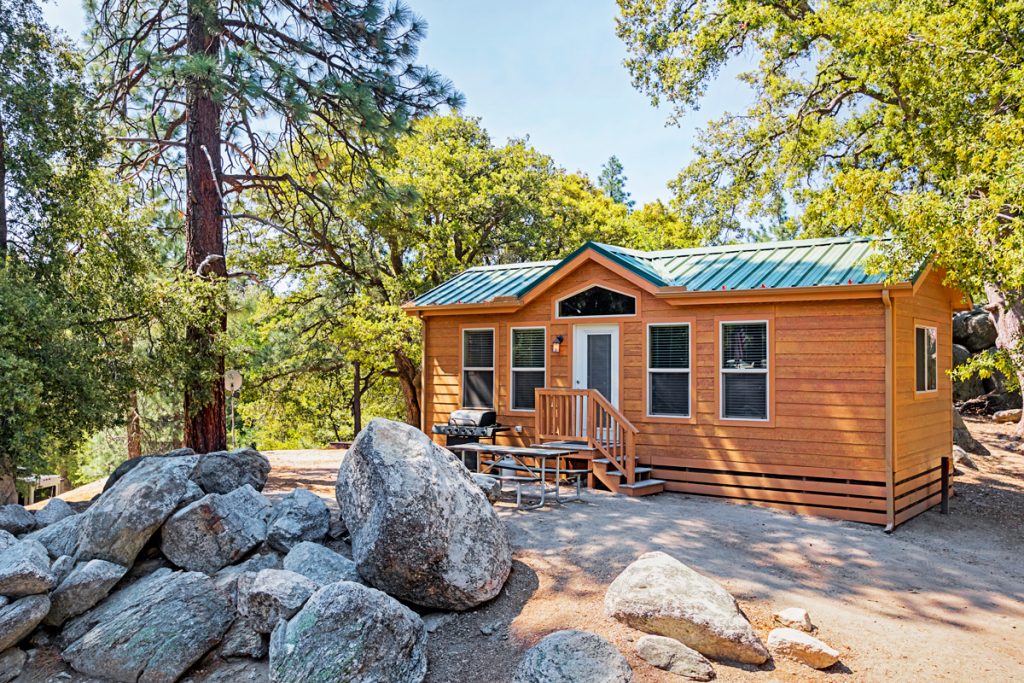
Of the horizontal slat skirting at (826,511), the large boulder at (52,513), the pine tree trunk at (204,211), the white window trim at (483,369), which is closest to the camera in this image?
the large boulder at (52,513)

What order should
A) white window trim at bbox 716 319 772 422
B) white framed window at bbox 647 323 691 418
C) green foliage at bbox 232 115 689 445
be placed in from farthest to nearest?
1. green foliage at bbox 232 115 689 445
2. white framed window at bbox 647 323 691 418
3. white window trim at bbox 716 319 772 422

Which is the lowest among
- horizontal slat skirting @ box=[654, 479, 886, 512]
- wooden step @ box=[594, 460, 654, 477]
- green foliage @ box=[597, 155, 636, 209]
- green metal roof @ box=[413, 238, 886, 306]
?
horizontal slat skirting @ box=[654, 479, 886, 512]

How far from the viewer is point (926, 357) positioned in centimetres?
960

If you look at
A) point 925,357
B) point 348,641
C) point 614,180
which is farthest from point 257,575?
point 614,180

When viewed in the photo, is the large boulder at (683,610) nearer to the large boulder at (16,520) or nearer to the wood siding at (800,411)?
the wood siding at (800,411)

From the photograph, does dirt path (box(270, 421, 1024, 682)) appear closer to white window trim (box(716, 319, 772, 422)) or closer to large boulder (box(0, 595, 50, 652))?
white window trim (box(716, 319, 772, 422))

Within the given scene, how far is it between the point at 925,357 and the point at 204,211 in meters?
10.4

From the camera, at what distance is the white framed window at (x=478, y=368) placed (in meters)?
11.0

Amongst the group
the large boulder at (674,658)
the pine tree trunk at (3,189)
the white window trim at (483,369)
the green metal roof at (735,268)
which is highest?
the pine tree trunk at (3,189)

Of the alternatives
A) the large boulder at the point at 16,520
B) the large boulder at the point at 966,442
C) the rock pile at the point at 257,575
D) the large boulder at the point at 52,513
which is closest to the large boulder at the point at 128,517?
the rock pile at the point at 257,575

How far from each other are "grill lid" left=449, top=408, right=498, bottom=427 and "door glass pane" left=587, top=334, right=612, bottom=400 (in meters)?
1.58

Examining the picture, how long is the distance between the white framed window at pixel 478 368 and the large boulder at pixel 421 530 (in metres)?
4.97

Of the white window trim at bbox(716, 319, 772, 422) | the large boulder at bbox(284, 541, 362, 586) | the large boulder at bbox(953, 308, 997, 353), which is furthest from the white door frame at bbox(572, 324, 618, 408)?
the large boulder at bbox(953, 308, 997, 353)

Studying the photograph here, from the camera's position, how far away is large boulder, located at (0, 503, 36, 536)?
6598mm
